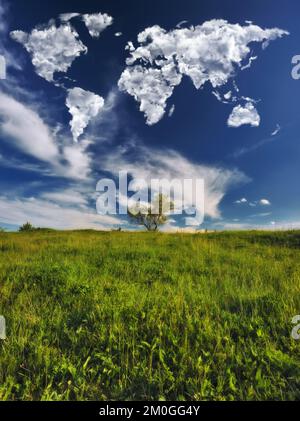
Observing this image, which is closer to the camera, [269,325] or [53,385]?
[53,385]

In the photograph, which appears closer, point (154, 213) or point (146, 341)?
point (146, 341)

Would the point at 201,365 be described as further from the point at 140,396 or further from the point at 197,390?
the point at 140,396

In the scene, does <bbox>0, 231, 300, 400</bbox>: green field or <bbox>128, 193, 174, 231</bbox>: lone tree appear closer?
<bbox>0, 231, 300, 400</bbox>: green field

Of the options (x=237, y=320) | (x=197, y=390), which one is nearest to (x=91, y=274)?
(x=237, y=320)

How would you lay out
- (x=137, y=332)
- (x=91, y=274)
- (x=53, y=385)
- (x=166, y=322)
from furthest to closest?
(x=91, y=274) < (x=166, y=322) < (x=137, y=332) < (x=53, y=385)

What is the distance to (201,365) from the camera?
3393 millimetres

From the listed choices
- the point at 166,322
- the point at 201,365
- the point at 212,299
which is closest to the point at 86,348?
the point at 166,322

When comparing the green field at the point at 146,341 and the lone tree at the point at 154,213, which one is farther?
the lone tree at the point at 154,213

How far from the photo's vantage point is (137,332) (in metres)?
4.16

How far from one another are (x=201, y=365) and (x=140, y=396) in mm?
880

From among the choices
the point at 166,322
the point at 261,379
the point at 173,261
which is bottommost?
the point at 261,379

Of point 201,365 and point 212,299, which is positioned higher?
point 212,299
